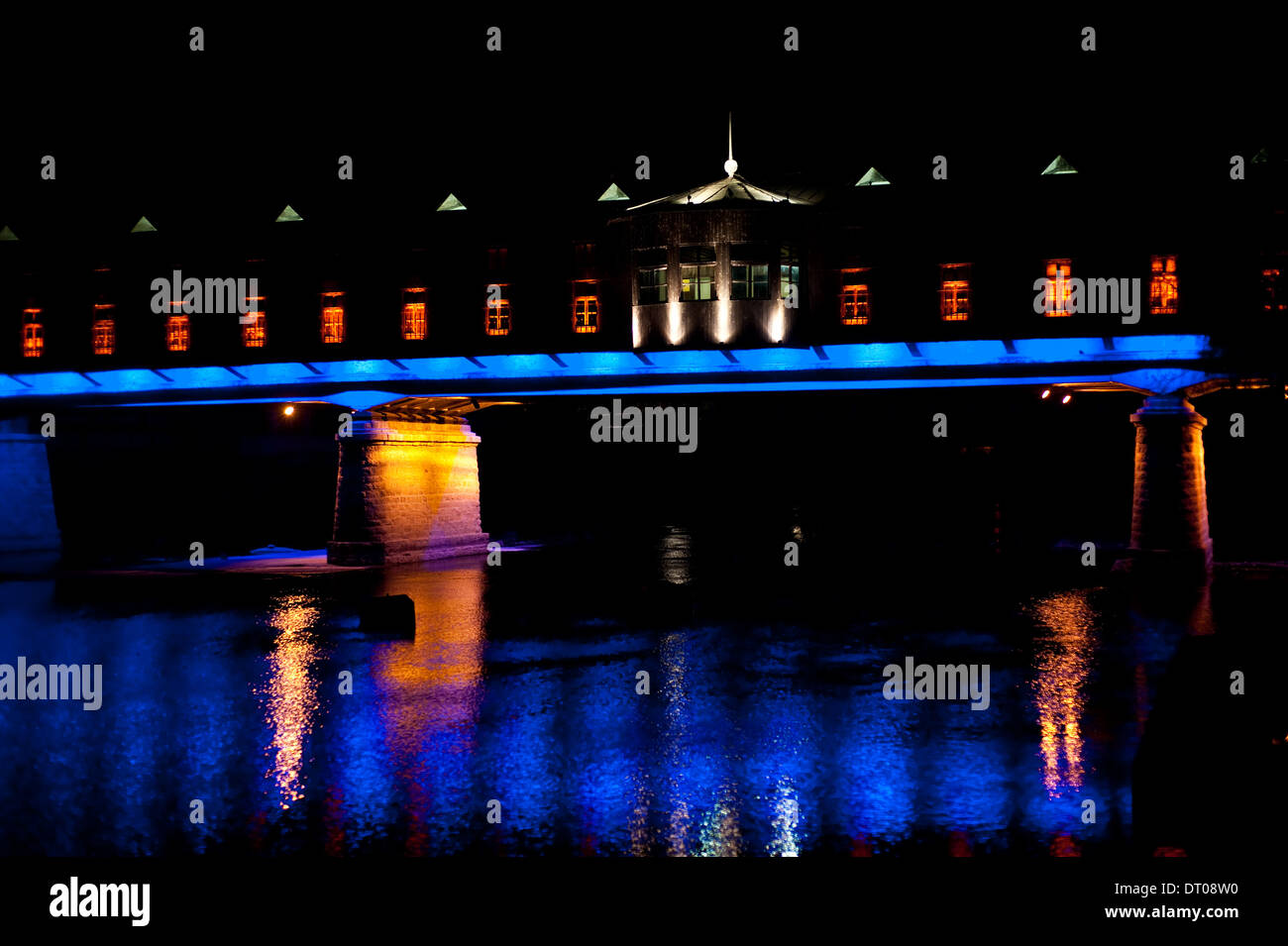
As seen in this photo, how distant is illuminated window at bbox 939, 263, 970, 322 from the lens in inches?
1243

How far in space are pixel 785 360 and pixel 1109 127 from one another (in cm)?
1201

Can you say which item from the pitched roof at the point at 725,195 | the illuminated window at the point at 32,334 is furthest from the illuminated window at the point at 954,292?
the illuminated window at the point at 32,334

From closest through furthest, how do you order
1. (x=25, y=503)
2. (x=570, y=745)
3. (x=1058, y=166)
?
(x=570, y=745), (x=1058, y=166), (x=25, y=503)

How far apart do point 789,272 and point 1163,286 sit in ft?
32.4

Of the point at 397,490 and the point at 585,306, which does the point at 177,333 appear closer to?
the point at 397,490

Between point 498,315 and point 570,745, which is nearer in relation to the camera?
point 570,745

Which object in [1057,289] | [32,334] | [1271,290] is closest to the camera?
[1271,290]

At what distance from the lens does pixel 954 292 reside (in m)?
31.7

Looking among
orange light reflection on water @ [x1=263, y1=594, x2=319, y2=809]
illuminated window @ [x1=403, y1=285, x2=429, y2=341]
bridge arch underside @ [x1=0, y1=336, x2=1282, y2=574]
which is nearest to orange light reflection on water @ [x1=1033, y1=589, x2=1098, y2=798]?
bridge arch underside @ [x1=0, y1=336, x2=1282, y2=574]

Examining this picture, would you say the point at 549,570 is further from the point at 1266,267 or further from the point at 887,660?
the point at 1266,267

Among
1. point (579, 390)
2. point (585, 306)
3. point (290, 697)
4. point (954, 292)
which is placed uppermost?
point (585, 306)

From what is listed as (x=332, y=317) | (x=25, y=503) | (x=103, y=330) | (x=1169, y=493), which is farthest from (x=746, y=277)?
(x=25, y=503)

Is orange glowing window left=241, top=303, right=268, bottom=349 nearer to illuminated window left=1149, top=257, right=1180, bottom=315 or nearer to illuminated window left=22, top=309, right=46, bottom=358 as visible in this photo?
illuminated window left=22, top=309, right=46, bottom=358
